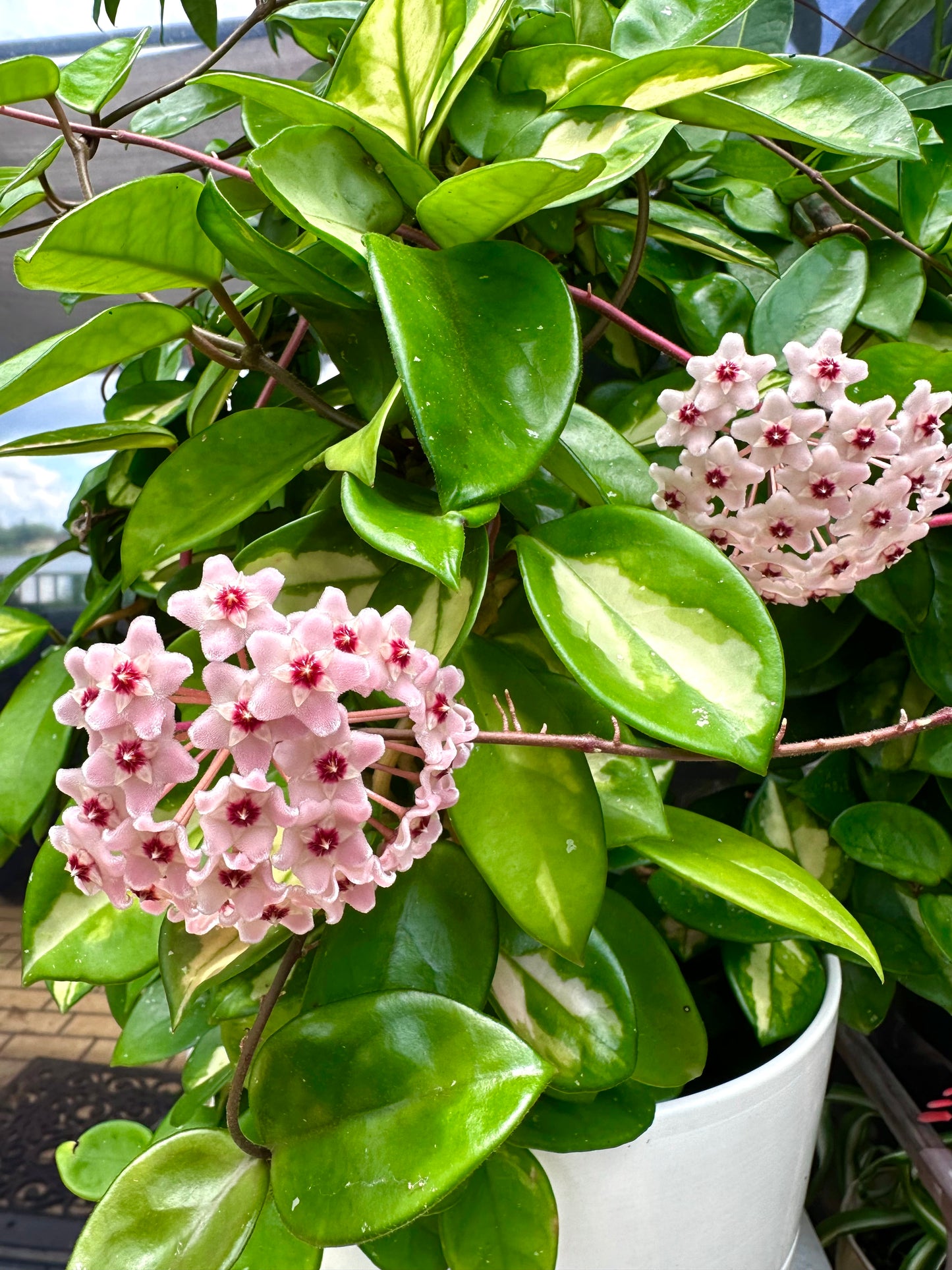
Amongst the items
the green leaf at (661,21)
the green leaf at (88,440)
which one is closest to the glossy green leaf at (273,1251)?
the green leaf at (88,440)

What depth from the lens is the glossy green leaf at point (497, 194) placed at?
0.29 metres

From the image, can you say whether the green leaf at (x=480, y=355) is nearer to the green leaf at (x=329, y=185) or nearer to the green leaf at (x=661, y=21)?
the green leaf at (x=329, y=185)

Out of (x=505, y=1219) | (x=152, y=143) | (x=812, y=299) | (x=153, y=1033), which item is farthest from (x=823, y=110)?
(x=153, y=1033)

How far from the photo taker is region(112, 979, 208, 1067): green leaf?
0.53m

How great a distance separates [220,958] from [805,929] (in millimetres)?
240

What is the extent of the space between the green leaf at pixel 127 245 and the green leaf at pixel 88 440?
74mm

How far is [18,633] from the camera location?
624mm

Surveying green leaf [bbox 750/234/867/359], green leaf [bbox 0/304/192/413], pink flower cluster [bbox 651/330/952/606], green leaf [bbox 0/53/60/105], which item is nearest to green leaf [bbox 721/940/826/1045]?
pink flower cluster [bbox 651/330/952/606]

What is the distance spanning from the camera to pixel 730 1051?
561mm

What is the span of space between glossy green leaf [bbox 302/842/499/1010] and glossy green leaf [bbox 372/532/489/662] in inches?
4.4

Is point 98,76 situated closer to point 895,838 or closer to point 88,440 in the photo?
point 88,440

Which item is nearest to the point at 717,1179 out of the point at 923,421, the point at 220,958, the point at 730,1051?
the point at 730,1051

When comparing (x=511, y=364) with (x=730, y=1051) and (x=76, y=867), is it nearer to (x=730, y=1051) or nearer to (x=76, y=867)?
(x=76, y=867)

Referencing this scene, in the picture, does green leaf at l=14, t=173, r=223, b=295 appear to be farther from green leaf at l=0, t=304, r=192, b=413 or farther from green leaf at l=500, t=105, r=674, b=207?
green leaf at l=500, t=105, r=674, b=207
